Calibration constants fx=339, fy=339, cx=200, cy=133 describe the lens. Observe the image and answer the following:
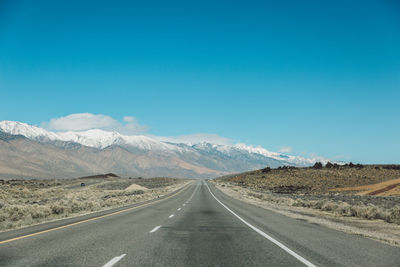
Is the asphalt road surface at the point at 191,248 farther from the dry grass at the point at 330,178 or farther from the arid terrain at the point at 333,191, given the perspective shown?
the dry grass at the point at 330,178

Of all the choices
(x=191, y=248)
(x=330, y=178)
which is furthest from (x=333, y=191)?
(x=191, y=248)

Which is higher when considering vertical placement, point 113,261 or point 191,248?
point 191,248

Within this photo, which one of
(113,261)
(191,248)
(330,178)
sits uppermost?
(330,178)

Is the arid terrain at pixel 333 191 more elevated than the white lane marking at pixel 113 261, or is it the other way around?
the arid terrain at pixel 333 191

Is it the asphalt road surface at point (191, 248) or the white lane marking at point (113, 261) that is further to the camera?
the asphalt road surface at point (191, 248)

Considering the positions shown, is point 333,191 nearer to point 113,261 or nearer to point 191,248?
point 191,248

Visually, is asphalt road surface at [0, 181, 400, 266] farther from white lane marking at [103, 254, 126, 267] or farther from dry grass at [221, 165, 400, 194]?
dry grass at [221, 165, 400, 194]

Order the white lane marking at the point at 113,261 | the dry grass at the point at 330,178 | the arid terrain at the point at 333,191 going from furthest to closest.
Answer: the dry grass at the point at 330,178 → the arid terrain at the point at 333,191 → the white lane marking at the point at 113,261

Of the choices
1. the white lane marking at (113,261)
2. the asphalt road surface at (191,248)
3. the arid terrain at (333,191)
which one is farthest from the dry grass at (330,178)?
the white lane marking at (113,261)

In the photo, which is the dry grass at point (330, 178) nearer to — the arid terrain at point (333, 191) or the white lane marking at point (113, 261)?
the arid terrain at point (333, 191)

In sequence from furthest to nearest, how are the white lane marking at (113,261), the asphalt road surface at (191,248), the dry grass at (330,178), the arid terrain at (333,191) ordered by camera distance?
the dry grass at (330,178)
the arid terrain at (333,191)
the asphalt road surface at (191,248)
the white lane marking at (113,261)

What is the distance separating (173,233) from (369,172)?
80999 millimetres

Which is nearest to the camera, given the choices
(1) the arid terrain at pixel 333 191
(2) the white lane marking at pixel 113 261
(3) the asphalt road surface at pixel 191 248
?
(2) the white lane marking at pixel 113 261

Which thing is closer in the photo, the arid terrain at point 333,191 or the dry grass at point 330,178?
the arid terrain at point 333,191
